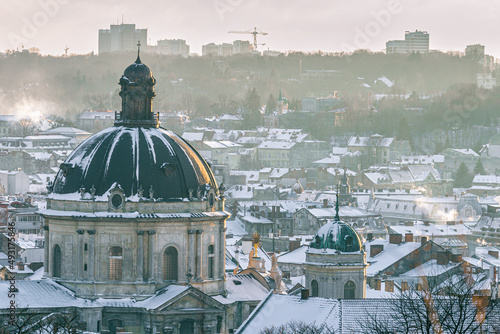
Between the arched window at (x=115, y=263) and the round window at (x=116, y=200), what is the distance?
1.50 m

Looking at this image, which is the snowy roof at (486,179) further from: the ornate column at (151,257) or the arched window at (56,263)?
the ornate column at (151,257)

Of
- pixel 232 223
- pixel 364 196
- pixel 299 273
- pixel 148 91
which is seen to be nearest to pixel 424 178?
pixel 364 196

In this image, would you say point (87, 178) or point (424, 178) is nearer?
point (87, 178)

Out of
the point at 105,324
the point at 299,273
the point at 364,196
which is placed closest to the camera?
the point at 105,324

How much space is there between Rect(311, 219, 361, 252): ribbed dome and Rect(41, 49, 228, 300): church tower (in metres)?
3.73

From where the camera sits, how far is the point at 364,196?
495 feet

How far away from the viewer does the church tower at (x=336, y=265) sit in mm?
62719

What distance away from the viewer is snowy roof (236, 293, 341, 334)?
171 feet

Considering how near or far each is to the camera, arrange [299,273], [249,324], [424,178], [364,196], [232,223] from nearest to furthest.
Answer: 1. [249,324]
2. [299,273]
3. [232,223]
4. [364,196]
5. [424,178]

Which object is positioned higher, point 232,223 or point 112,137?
point 112,137

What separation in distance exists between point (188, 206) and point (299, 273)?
1071 inches

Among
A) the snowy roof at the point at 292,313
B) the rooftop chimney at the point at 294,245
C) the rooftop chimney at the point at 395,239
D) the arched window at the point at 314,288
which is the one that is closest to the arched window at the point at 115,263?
the arched window at the point at 314,288

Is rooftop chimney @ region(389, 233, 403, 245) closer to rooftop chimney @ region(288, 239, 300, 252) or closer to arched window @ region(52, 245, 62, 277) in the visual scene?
rooftop chimney @ region(288, 239, 300, 252)

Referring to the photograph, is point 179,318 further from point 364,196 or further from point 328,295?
point 364,196
